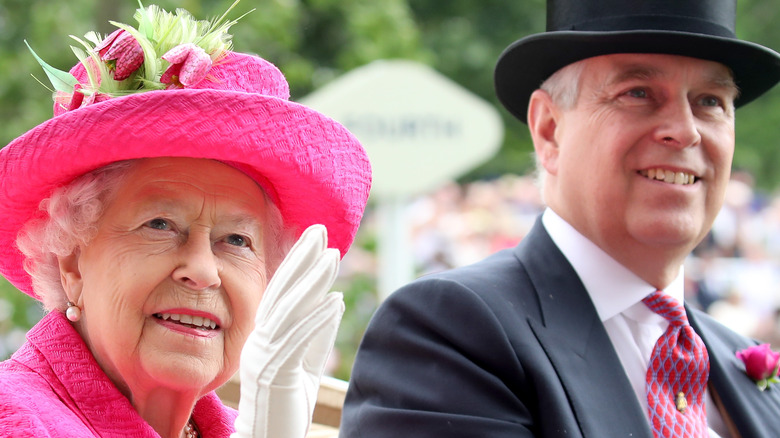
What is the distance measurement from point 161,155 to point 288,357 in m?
0.49

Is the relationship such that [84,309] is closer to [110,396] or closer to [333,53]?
[110,396]

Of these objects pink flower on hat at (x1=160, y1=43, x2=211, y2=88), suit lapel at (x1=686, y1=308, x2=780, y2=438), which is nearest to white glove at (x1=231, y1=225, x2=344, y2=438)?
pink flower on hat at (x1=160, y1=43, x2=211, y2=88)

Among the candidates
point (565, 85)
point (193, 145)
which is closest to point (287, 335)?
point (193, 145)

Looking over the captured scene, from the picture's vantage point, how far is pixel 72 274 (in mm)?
2092

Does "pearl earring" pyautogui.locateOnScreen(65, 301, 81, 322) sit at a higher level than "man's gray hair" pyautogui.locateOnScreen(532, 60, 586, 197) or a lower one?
lower

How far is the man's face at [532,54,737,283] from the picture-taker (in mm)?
2678

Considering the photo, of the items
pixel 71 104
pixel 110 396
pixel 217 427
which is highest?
pixel 71 104

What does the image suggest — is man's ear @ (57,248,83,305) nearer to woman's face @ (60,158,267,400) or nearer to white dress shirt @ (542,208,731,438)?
woman's face @ (60,158,267,400)

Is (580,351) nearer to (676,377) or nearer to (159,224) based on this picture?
(676,377)

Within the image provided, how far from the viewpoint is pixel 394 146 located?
6125 millimetres

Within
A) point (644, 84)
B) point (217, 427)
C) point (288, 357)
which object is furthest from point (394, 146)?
point (288, 357)

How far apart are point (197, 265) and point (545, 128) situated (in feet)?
4.14

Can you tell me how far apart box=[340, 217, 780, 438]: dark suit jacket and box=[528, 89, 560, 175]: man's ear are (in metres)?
0.41

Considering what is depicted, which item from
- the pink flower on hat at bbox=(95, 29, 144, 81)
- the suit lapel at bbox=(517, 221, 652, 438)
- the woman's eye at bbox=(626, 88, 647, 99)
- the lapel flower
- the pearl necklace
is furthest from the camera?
the lapel flower
